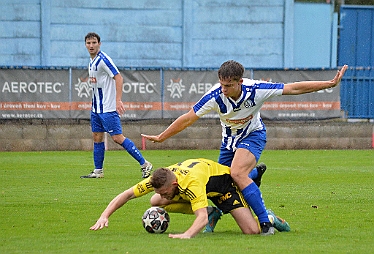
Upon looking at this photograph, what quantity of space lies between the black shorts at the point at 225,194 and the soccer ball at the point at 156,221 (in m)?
0.49

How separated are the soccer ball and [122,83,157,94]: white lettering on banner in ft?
42.9

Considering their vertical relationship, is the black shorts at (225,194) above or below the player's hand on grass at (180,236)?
above

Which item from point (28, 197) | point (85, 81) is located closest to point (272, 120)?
point (85, 81)

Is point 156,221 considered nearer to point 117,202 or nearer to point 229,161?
point 117,202

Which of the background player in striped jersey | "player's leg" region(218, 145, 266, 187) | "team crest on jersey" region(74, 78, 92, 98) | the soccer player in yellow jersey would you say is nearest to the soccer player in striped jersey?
"player's leg" region(218, 145, 266, 187)

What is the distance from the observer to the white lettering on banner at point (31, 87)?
20.1m

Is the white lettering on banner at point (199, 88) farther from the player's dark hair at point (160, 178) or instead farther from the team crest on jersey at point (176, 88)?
the player's dark hair at point (160, 178)

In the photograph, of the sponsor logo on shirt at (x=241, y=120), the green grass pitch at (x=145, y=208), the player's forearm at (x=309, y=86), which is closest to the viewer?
the green grass pitch at (x=145, y=208)

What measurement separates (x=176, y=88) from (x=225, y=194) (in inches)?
522

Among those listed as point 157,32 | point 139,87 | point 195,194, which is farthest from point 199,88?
point 195,194

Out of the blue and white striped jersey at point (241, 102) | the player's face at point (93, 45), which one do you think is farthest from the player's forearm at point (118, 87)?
the blue and white striped jersey at point (241, 102)

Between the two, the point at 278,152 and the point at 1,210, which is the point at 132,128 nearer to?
the point at 278,152

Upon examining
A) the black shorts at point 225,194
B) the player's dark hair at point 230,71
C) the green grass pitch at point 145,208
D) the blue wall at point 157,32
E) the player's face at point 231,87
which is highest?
the blue wall at point 157,32

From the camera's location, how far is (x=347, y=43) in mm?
26094
